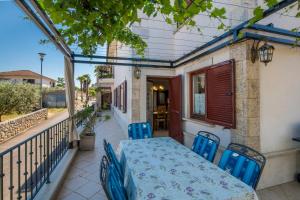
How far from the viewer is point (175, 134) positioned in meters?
5.63

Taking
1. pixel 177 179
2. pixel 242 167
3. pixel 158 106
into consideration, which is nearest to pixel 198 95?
pixel 242 167

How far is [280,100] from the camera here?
3.22 metres

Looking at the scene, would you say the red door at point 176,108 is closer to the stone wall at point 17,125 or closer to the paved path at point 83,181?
the paved path at point 83,181

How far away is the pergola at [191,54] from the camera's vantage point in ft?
7.16

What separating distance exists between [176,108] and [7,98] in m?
10.0

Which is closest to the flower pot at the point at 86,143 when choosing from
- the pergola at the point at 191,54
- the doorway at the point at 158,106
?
the pergola at the point at 191,54

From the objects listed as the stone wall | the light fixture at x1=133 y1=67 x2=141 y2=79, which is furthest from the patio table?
the stone wall

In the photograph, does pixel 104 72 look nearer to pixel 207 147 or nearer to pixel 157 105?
pixel 157 105

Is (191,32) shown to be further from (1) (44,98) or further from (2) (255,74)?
(1) (44,98)

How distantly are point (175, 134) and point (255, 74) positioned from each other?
321cm

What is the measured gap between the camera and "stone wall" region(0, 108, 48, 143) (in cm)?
716

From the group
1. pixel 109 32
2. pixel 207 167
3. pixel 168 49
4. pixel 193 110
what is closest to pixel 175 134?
pixel 193 110

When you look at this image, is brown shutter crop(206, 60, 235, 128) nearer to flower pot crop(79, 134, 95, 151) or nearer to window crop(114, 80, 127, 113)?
flower pot crop(79, 134, 95, 151)

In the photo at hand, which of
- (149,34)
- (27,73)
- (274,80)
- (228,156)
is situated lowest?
(228,156)
